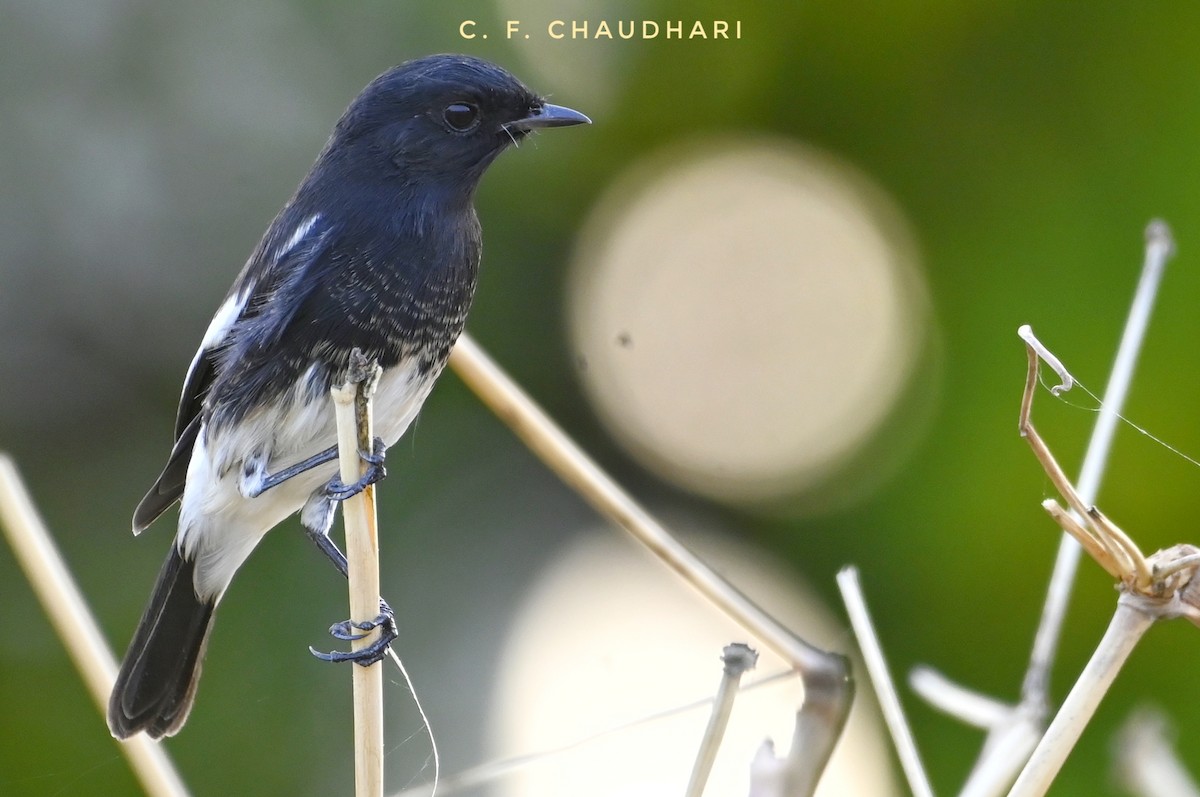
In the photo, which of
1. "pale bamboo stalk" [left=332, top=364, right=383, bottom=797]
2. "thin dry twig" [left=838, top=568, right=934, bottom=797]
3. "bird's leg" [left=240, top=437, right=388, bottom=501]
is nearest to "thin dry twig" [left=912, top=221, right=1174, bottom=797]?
"thin dry twig" [left=838, top=568, right=934, bottom=797]

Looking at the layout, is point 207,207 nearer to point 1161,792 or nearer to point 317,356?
point 317,356

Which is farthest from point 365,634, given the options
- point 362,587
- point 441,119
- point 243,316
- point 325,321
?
point 441,119

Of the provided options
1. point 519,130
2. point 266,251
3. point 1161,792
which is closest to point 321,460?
point 266,251

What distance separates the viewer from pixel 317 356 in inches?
61.4

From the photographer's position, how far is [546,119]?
1647mm

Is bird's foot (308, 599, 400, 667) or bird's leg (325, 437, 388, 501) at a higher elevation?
bird's leg (325, 437, 388, 501)

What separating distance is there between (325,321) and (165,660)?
55 centimetres

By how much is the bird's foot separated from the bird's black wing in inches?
15.1

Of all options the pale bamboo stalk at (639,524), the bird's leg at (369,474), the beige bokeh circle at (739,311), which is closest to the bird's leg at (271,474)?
the bird's leg at (369,474)

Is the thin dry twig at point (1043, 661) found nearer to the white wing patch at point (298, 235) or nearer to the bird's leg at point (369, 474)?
the bird's leg at point (369, 474)

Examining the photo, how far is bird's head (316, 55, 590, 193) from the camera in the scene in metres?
1.62

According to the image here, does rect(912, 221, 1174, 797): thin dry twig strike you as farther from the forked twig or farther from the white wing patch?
the white wing patch

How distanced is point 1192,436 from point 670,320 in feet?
A: 2.62

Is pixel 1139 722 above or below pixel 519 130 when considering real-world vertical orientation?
below
